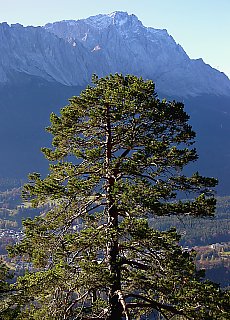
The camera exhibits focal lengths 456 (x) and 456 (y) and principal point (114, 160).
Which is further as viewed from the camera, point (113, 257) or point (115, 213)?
point (115, 213)

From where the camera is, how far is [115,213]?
11.9 metres

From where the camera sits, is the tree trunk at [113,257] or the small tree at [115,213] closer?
the small tree at [115,213]

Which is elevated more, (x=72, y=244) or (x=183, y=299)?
(x=72, y=244)

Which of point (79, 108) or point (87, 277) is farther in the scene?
point (79, 108)

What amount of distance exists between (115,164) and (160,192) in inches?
58.8

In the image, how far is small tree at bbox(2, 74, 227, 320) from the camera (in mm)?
10938

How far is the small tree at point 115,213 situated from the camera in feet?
35.9

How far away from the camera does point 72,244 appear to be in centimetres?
1157

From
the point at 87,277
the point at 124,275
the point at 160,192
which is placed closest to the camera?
the point at 87,277

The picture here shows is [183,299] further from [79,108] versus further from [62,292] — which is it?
[79,108]

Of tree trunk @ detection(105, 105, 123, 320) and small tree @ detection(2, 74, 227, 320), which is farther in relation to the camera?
tree trunk @ detection(105, 105, 123, 320)

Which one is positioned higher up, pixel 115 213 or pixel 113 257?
pixel 115 213

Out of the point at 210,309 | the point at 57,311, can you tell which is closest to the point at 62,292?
the point at 57,311

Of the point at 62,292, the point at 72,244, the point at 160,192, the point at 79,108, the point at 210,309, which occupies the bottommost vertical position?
the point at 210,309
